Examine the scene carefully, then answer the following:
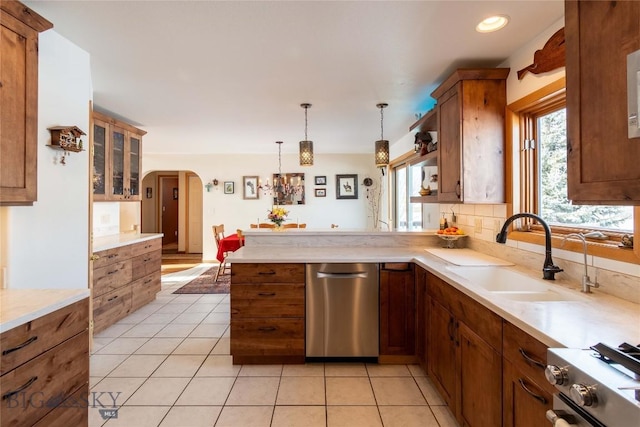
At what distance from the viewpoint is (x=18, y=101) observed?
1580 mm

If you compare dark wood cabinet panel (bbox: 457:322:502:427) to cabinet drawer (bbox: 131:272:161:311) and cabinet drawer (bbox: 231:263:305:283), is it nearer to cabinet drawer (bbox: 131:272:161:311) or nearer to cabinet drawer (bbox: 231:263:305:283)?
cabinet drawer (bbox: 231:263:305:283)

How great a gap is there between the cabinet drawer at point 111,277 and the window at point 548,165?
12.2 ft

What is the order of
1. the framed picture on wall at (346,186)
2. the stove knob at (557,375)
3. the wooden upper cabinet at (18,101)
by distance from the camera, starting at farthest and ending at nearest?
1. the framed picture on wall at (346,186)
2. the wooden upper cabinet at (18,101)
3. the stove knob at (557,375)

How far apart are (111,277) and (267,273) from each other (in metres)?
1.94

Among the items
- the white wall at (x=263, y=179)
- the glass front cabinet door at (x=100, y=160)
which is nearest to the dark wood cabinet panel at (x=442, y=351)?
the glass front cabinet door at (x=100, y=160)

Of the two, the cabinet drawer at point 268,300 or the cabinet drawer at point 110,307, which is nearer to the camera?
the cabinet drawer at point 268,300

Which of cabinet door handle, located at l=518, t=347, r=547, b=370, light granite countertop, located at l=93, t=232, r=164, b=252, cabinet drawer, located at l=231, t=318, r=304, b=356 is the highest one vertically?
light granite countertop, located at l=93, t=232, r=164, b=252

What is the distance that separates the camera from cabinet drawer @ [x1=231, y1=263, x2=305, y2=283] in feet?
8.26

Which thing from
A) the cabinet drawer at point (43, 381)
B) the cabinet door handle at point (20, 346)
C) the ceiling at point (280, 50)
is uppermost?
the ceiling at point (280, 50)

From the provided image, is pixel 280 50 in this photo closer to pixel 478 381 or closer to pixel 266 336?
pixel 266 336

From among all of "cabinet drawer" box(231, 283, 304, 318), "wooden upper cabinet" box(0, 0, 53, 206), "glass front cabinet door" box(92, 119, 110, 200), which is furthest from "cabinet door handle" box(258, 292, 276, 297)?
"glass front cabinet door" box(92, 119, 110, 200)

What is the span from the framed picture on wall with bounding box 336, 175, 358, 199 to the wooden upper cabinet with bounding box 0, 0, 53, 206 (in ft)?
18.3

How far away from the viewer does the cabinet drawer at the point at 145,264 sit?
3.74 meters

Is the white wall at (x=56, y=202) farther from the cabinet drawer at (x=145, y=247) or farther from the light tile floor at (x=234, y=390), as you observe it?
the cabinet drawer at (x=145, y=247)
